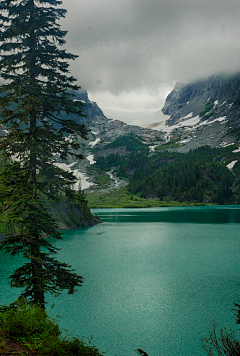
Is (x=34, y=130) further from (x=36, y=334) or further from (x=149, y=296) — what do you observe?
(x=149, y=296)

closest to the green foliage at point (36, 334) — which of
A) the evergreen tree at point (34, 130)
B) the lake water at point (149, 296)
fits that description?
the evergreen tree at point (34, 130)

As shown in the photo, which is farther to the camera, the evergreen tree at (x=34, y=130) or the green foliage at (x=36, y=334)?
the evergreen tree at (x=34, y=130)

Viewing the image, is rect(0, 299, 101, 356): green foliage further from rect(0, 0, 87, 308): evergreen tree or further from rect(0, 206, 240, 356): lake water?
rect(0, 206, 240, 356): lake water

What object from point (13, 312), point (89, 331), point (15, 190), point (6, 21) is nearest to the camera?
point (13, 312)

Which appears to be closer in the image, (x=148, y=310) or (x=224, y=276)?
(x=148, y=310)

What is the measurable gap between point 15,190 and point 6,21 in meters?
11.0

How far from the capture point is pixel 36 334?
1115 cm

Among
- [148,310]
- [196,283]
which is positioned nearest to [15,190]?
[148,310]

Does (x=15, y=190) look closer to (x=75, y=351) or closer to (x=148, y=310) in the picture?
(x=75, y=351)

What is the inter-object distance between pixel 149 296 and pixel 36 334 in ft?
52.1

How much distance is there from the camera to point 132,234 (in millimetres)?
64625

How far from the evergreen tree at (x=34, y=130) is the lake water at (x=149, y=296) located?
623cm

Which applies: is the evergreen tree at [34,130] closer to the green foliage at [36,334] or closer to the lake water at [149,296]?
the green foliage at [36,334]

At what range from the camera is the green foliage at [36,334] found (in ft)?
32.7
